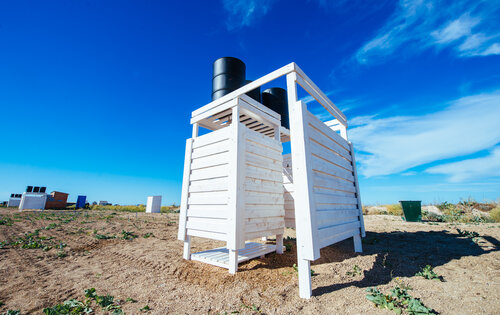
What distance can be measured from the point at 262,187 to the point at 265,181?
0.61ft

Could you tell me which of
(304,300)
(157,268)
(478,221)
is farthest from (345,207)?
(478,221)

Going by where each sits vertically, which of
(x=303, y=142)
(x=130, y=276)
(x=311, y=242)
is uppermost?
(x=303, y=142)

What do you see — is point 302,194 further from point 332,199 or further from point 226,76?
point 226,76

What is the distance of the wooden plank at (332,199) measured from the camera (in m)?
3.01

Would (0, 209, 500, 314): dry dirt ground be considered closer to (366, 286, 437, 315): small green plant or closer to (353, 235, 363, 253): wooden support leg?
(366, 286, 437, 315): small green plant

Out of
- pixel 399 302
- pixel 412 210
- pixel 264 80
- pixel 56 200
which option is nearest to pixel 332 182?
pixel 399 302

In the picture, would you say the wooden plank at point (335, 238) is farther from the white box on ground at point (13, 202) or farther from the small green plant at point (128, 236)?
the white box on ground at point (13, 202)

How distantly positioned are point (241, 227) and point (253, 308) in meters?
1.46

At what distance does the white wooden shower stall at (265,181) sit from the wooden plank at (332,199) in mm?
17

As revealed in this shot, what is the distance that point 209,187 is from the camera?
4.31 meters

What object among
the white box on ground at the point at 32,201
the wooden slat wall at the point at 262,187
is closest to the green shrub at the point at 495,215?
the wooden slat wall at the point at 262,187

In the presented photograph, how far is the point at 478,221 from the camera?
913cm

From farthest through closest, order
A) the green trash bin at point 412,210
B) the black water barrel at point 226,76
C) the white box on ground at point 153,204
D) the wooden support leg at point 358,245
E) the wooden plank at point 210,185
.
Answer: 1. the white box on ground at point 153,204
2. the green trash bin at point 412,210
3. the black water barrel at point 226,76
4. the wooden support leg at point 358,245
5. the wooden plank at point 210,185

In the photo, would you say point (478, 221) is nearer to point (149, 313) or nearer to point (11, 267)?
point (149, 313)
